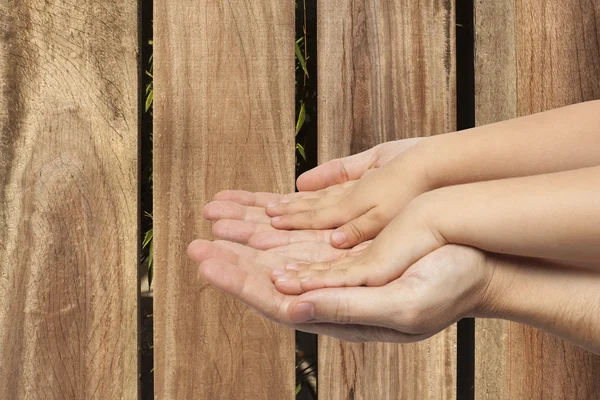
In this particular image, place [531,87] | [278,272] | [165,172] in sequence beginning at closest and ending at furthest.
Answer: [278,272]
[165,172]
[531,87]

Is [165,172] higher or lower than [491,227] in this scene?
higher

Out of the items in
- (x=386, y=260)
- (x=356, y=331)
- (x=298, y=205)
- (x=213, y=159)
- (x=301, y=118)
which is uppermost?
(x=301, y=118)

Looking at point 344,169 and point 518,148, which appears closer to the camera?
point 518,148

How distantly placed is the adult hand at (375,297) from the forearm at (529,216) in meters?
0.04

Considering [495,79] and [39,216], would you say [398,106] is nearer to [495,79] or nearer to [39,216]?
[495,79]

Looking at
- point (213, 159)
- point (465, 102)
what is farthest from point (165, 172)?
point (465, 102)

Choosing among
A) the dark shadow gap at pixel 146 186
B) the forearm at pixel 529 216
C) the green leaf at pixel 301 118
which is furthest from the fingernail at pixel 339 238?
the dark shadow gap at pixel 146 186

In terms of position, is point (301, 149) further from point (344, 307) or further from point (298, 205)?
point (344, 307)

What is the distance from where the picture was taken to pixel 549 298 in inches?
38.0

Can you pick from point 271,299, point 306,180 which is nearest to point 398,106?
point 306,180

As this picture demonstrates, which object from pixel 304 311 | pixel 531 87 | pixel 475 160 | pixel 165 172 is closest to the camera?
pixel 304 311

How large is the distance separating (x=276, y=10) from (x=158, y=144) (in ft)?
1.33

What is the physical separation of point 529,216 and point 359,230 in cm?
32

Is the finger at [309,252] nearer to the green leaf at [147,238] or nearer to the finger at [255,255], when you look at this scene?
the finger at [255,255]
